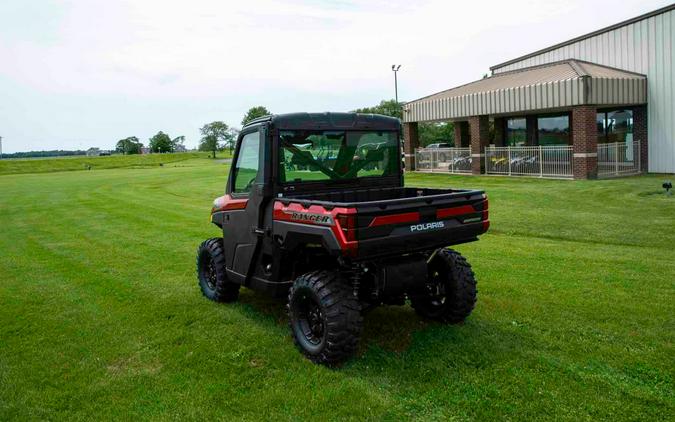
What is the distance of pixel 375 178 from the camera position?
7.15 m

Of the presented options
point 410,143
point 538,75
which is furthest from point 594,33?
point 410,143

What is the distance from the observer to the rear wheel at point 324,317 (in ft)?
17.7

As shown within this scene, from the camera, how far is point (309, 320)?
19.3 feet

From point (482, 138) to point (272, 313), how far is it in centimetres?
2401

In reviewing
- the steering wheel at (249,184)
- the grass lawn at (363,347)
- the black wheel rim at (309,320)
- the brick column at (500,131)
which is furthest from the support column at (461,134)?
the black wheel rim at (309,320)

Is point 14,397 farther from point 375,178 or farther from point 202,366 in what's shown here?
point 375,178

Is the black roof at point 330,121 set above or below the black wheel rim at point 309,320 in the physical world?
above

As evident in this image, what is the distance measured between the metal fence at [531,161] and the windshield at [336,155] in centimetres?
1953

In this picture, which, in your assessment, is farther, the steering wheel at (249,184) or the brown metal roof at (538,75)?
the brown metal roof at (538,75)

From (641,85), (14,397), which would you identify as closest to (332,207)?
(14,397)

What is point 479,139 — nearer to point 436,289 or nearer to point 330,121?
point 436,289

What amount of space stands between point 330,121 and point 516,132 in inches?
1059

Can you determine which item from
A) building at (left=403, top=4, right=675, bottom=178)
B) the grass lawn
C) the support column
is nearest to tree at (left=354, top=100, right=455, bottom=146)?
the support column

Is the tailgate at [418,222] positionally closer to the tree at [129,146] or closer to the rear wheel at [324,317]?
the rear wheel at [324,317]
